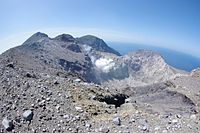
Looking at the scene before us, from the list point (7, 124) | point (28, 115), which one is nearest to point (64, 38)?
point (28, 115)

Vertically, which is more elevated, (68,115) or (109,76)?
(68,115)

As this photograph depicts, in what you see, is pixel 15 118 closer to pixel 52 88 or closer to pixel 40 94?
pixel 40 94

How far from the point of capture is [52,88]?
1479cm

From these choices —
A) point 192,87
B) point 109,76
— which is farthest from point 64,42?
point 192,87

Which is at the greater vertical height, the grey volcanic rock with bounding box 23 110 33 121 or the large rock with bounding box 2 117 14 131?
the grey volcanic rock with bounding box 23 110 33 121

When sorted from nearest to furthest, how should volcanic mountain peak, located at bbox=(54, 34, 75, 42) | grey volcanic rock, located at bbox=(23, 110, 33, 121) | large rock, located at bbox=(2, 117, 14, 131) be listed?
1. large rock, located at bbox=(2, 117, 14, 131)
2. grey volcanic rock, located at bbox=(23, 110, 33, 121)
3. volcanic mountain peak, located at bbox=(54, 34, 75, 42)

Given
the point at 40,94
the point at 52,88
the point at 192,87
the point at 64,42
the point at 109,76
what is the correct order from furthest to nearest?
the point at 109,76 → the point at 64,42 → the point at 192,87 → the point at 52,88 → the point at 40,94

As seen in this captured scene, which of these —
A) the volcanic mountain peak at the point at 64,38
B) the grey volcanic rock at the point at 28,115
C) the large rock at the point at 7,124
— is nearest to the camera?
the large rock at the point at 7,124

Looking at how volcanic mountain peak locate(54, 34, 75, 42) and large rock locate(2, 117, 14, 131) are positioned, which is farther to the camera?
volcanic mountain peak locate(54, 34, 75, 42)

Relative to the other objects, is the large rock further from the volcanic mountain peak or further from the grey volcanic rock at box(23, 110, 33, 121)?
the volcanic mountain peak

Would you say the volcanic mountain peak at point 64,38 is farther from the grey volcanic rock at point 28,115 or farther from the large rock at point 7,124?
the large rock at point 7,124

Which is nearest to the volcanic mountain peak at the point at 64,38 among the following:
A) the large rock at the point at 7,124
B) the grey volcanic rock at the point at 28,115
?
the grey volcanic rock at the point at 28,115

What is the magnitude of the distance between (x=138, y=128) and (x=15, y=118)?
195 inches

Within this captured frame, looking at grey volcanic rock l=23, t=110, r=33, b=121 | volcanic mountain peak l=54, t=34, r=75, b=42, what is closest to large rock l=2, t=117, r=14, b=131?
grey volcanic rock l=23, t=110, r=33, b=121
